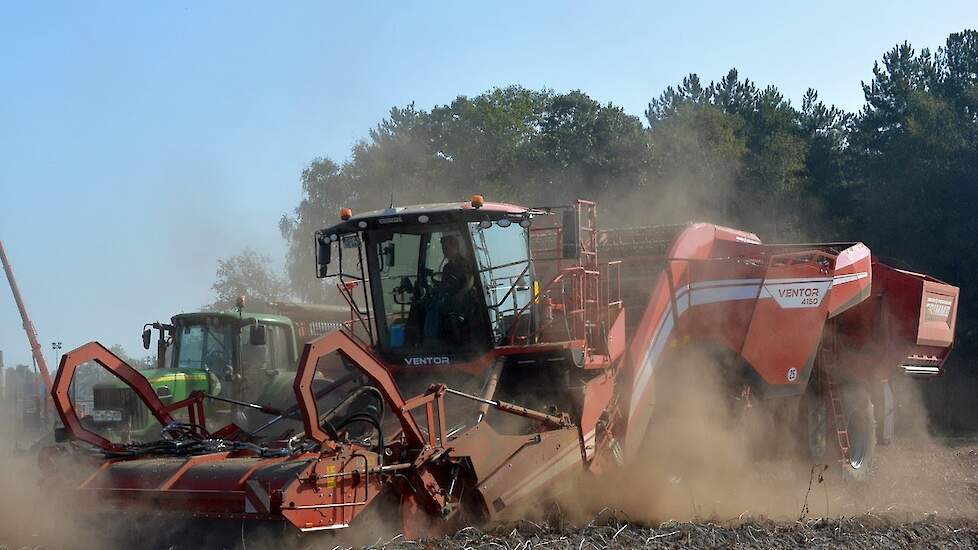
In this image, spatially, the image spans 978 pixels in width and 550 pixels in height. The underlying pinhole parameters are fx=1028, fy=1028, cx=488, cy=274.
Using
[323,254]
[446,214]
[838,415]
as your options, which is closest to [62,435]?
[323,254]

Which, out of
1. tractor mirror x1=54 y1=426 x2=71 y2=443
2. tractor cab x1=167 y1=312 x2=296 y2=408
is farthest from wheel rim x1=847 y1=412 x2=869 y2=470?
tractor mirror x1=54 y1=426 x2=71 y2=443

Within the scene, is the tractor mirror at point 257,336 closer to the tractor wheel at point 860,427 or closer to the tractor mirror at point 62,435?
the tractor mirror at point 62,435

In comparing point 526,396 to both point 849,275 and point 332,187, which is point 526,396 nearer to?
point 849,275

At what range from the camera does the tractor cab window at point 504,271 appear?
27.9 ft

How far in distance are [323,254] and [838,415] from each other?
6.72 metres

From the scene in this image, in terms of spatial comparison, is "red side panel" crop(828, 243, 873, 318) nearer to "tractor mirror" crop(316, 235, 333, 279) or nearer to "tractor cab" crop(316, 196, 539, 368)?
"tractor cab" crop(316, 196, 539, 368)

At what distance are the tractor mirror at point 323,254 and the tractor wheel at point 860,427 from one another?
703 cm

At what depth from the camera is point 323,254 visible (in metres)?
9.00

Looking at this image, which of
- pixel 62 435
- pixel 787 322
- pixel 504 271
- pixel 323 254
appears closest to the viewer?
pixel 62 435

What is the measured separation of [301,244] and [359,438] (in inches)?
1197

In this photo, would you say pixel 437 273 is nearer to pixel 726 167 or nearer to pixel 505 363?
pixel 505 363

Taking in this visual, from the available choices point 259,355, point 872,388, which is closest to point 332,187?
point 259,355

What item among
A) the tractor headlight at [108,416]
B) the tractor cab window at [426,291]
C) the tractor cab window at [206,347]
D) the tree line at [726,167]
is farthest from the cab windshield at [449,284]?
the tree line at [726,167]

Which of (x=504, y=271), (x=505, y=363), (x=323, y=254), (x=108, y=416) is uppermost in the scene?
(x=323, y=254)
